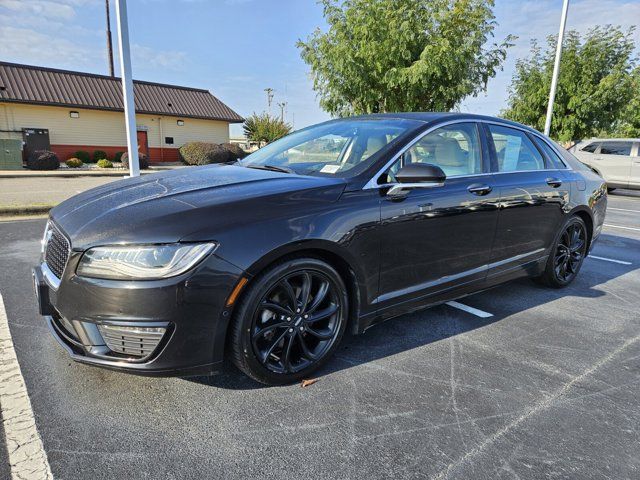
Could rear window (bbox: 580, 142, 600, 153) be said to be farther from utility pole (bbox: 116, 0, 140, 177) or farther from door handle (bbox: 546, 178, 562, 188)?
utility pole (bbox: 116, 0, 140, 177)

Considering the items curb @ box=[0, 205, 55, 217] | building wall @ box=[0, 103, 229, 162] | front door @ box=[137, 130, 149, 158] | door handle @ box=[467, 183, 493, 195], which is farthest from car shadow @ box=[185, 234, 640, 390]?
front door @ box=[137, 130, 149, 158]

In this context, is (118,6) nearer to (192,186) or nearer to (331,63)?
(192,186)

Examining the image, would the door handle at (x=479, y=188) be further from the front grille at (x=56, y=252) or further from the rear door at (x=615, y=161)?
the rear door at (x=615, y=161)

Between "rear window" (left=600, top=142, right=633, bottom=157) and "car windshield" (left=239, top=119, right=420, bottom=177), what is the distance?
48.5ft

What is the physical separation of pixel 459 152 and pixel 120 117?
2645 centimetres

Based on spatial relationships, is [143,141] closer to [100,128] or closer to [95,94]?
[100,128]

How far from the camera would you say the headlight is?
79.8 inches

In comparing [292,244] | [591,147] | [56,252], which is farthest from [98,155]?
[292,244]

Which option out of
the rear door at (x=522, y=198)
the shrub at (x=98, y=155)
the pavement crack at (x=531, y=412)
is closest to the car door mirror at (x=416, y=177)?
the rear door at (x=522, y=198)

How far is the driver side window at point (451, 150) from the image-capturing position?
3036mm

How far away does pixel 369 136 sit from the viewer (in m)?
3.21

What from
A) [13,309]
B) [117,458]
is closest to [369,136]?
[117,458]

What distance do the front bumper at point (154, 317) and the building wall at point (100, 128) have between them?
965 inches

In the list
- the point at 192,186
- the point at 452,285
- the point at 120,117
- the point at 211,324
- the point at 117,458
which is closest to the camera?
the point at 117,458
